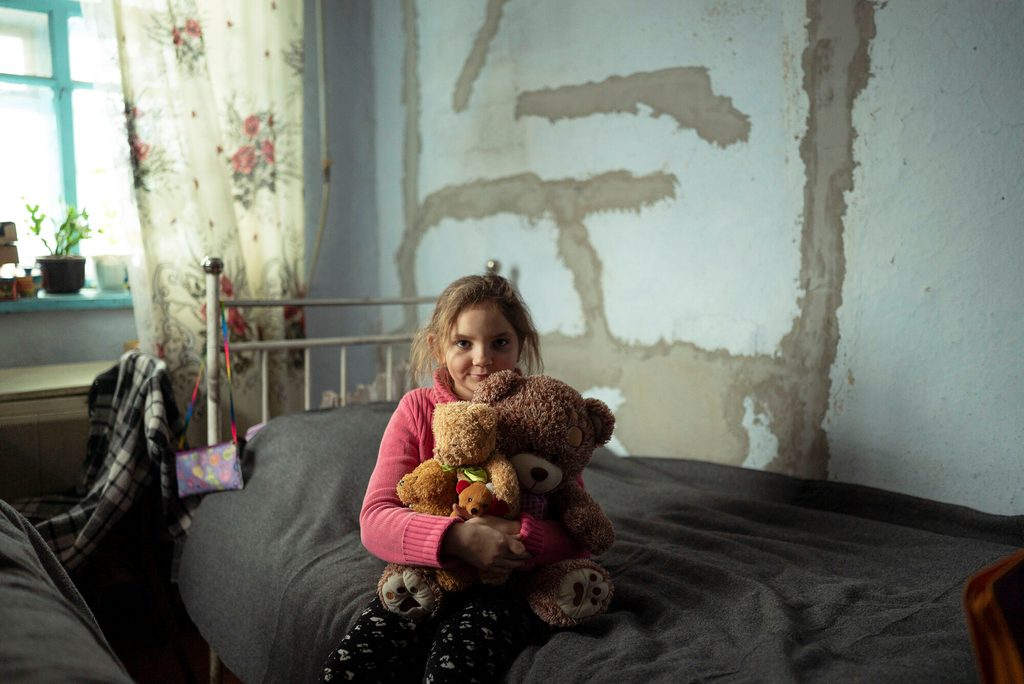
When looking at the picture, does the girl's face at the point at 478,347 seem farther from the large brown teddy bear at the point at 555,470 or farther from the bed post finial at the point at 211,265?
the bed post finial at the point at 211,265

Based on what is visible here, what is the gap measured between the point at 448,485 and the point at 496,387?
0.53ft

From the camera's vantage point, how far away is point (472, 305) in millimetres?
1319

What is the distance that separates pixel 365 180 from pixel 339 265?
12.0 inches

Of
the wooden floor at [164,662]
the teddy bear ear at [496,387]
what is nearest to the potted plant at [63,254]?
the wooden floor at [164,662]

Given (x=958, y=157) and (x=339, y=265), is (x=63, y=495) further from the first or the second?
(x=958, y=157)

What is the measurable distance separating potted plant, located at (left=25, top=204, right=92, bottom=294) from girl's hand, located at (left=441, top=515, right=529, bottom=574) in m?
1.68

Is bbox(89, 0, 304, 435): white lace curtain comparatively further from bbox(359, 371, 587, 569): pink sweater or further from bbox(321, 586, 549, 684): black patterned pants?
bbox(321, 586, 549, 684): black patterned pants

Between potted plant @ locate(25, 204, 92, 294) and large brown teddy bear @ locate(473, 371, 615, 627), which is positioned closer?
large brown teddy bear @ locate(473, 371, 615, 627)

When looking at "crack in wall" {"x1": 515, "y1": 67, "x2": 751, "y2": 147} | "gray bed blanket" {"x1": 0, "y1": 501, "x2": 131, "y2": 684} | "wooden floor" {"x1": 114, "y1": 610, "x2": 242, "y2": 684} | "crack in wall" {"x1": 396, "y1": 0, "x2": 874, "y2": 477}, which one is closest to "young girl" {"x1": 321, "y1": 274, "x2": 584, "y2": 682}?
"gray bed blanket" {"x1": 0, "y1": 501, "x2": 131, "y2": 684}

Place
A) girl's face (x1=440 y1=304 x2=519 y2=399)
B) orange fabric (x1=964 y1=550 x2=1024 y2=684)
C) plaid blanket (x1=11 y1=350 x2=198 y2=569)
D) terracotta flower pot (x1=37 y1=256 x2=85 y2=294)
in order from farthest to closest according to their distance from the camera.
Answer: terracotta flower pot (x1=37 y1=256 x2=85 y2=294), plaid blanket (x1=11 y1=350 x2=198 y2=569), girl's face (x1=440 y1=304 x2=519 y2=399), orange fabric (x1=964 y1=550 x2=1024 y2=684)

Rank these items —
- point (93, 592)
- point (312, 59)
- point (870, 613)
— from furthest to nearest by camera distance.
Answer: point (312, 59), point (93, 592), point (870, 613)

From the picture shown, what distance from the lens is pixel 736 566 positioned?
1469 millimetres

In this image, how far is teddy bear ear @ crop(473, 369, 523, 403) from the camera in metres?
1.24

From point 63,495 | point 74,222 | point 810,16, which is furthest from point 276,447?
point 810,16
